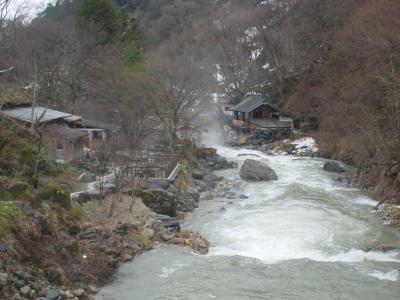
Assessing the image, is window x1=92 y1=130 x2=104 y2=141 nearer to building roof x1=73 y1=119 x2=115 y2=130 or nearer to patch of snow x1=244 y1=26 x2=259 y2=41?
building roof x1=73 y1=119 x2=115 y2=130

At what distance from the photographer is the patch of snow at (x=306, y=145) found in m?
35.4

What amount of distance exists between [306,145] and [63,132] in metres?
19.1

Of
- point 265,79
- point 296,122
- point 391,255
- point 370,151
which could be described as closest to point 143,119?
point 370,151

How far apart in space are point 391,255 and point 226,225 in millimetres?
5954

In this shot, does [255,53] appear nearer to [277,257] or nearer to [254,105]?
[254,105]

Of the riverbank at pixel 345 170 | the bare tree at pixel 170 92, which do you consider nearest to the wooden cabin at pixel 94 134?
the bare tree at pixel 170 92

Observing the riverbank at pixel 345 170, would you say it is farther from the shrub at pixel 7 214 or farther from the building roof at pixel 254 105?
the shrub at pixel 7 214

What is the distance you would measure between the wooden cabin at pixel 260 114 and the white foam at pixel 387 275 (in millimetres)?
30655

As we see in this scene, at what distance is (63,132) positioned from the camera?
2438 cm

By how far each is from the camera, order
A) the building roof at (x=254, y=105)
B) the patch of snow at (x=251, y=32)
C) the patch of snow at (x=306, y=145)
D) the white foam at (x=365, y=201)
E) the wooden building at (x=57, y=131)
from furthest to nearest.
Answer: the patch of snow at (x=251, y=32) < the building roof at (x=254, y=105) < the patch of snow at (x=306, y=145) < the wooden building at (x=57, y=131) < the white foam at (x=365, y=201)

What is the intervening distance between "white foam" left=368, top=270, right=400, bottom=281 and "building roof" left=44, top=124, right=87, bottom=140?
639 inches

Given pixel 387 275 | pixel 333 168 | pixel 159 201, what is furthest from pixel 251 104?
pixel 387 275

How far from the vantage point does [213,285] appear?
12.2m

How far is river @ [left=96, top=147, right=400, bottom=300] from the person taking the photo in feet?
39.0
